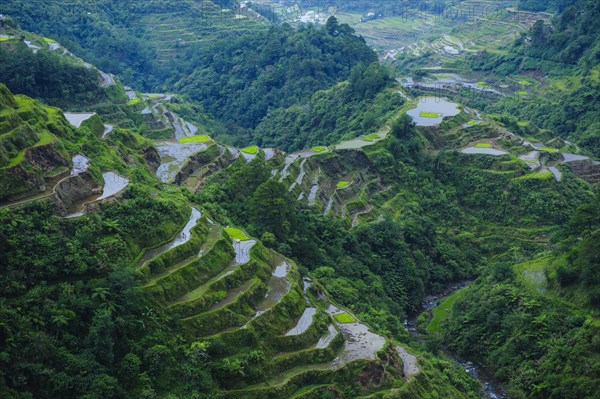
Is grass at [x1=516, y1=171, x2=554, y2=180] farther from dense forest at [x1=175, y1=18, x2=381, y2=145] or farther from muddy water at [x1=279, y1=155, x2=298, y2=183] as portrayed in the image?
dense forest at [x1=175, y1=18, x2=381, y2=145]

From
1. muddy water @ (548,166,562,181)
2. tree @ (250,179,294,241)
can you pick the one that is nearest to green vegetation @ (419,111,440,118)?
muddy water @ (548,166,562,181)

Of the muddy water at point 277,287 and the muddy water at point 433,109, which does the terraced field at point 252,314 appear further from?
the muddy water at point 433,109

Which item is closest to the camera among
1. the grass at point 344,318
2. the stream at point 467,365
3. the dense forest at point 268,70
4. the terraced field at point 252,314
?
the terraced field at point 252,314

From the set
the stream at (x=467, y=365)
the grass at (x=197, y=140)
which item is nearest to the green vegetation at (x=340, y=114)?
the grass at (x=197, y=140)

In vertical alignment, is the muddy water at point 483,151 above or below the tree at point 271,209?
below

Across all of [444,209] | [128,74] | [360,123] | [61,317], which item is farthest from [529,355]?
[128,74]

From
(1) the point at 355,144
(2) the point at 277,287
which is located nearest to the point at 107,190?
(2) the point at 277,287
